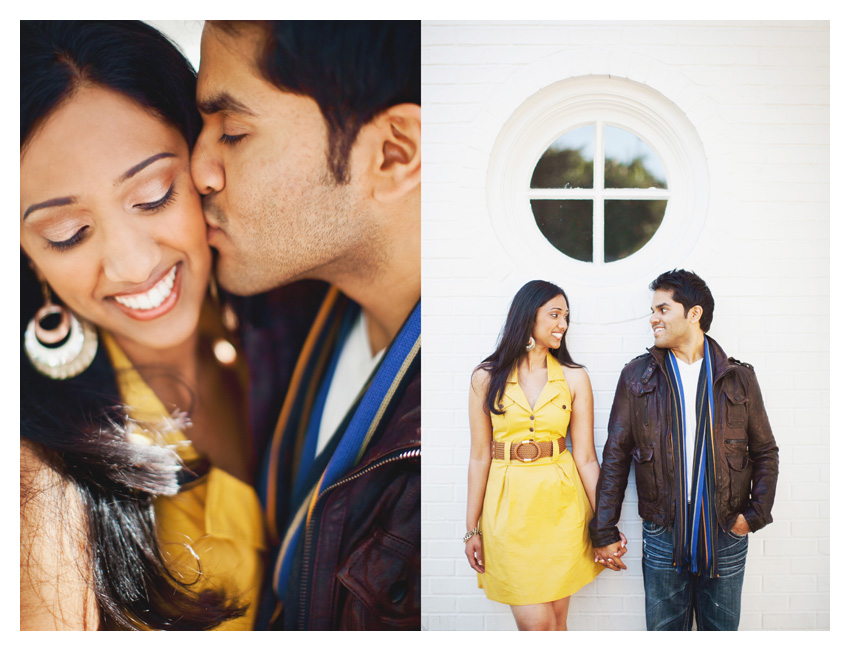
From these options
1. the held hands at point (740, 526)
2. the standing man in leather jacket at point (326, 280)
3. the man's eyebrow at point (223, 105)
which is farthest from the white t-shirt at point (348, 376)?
the held hands at point (740, 526)

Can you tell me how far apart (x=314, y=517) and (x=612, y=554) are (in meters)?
1.38

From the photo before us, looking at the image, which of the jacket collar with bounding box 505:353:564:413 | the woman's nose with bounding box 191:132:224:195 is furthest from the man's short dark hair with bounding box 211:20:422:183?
the jacket collar with bounding box 505:353:564:413

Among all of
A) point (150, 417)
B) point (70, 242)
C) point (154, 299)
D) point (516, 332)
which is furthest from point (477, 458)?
point (70, 242)

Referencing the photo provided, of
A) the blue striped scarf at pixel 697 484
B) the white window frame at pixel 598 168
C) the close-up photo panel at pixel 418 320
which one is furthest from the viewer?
the white window frame at pixel 598 168

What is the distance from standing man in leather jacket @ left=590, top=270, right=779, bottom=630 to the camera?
2.96 m

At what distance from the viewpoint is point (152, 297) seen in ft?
10.4

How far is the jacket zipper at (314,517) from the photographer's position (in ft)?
10.2

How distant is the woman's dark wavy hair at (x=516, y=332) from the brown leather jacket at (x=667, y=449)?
1.47ft

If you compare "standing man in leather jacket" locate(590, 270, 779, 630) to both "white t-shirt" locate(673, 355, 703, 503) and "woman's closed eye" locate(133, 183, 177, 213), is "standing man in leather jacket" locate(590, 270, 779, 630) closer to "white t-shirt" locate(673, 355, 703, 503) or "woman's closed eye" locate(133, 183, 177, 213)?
"white t-shirt" locate(673, 355, 703, 503)

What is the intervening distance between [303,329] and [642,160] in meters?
1.82

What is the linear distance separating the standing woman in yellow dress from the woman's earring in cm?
186

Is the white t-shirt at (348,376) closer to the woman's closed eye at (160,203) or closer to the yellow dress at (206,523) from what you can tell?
the yellow dress at (206,523)
